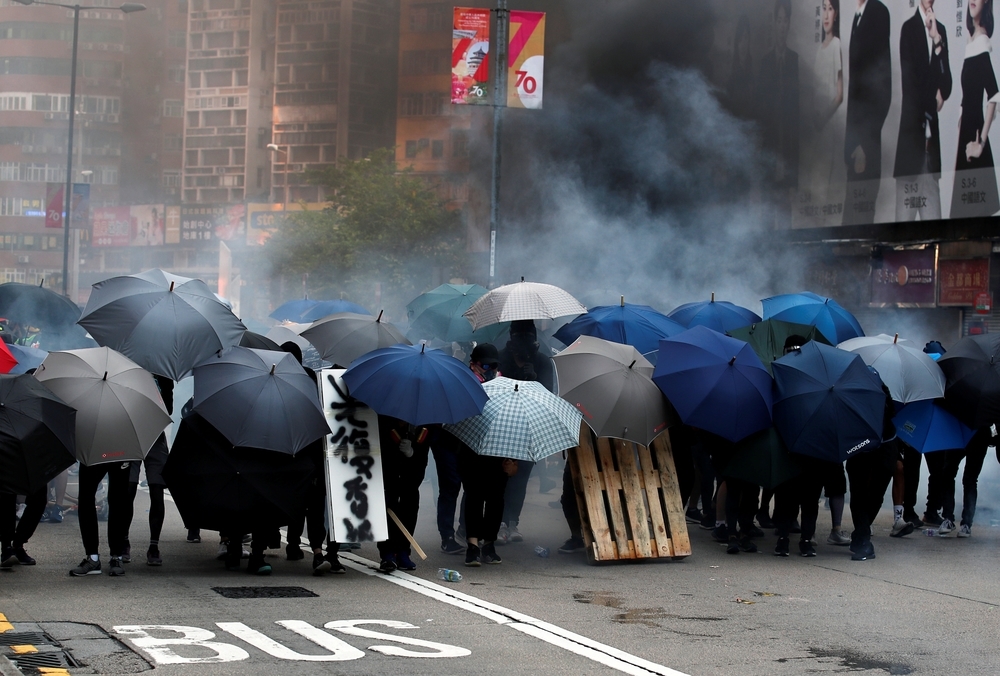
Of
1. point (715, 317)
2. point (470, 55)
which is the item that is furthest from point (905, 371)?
point (470, 55)

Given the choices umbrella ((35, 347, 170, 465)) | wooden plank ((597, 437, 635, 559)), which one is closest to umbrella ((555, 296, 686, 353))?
Answer: wooden plank ((597, 437, 635, 559))

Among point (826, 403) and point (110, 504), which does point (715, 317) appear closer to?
point (826, 403)

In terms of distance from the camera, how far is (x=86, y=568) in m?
7.01

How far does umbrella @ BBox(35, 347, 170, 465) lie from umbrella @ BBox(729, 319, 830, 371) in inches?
182

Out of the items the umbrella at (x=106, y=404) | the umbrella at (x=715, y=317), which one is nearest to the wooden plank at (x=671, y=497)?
the umbrella at (x=715, y=317)

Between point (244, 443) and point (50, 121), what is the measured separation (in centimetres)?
5049

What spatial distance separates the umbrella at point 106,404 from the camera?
6820 millimetres

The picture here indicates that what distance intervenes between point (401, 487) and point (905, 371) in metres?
4.01

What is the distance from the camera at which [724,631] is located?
6.15m

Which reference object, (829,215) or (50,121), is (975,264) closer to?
(829,215)

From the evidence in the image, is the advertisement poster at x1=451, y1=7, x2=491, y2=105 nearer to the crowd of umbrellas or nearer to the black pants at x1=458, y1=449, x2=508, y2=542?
the crowd of umbrellas

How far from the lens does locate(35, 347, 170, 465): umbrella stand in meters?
6.82

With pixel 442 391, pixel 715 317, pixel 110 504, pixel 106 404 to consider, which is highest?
pixel 715 317

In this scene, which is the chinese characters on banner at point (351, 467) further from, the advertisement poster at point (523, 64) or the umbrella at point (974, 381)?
the advertisement poster at point (523, 64)
